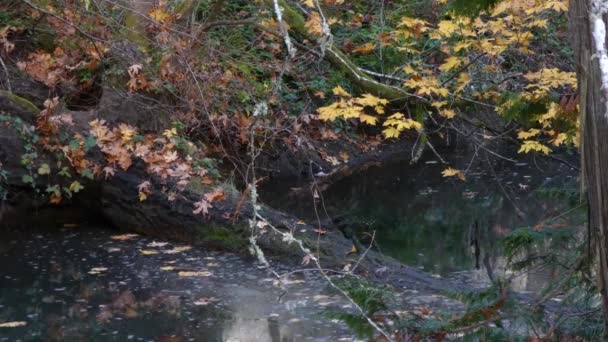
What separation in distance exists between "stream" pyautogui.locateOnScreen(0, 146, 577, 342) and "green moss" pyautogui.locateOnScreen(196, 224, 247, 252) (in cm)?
13

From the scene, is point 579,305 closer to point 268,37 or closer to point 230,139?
point 230,139

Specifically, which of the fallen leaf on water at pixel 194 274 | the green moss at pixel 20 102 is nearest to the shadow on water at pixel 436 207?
the fallen leaf on water at pixel 194 274

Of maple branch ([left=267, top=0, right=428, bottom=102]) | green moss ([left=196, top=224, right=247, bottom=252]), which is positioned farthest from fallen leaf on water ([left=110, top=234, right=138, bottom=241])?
maple branch ([left=267, top=0, right=428, bottom=102])

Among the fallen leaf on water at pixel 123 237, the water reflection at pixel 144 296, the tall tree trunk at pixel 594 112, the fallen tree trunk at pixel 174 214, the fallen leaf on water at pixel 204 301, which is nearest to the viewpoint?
the tall tree trunk at pixel 594 112

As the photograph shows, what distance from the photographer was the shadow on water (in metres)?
8.47

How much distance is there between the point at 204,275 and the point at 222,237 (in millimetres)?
835

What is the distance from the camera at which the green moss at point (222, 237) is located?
24.8 ft

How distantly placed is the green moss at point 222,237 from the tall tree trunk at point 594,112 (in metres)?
5.36

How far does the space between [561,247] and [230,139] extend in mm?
7649

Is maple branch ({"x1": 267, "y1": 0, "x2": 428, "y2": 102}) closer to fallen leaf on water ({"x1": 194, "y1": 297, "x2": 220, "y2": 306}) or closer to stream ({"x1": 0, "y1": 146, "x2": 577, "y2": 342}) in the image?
stream ({"x1": 0, "y1": 146, "x2": 577, "y2": 342})

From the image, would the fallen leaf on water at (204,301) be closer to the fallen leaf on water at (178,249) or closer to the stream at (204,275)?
the stream at (204,275)

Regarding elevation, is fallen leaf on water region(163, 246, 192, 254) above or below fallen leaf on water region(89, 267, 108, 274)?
above

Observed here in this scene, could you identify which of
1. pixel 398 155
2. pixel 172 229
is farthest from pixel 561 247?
pixel 398 155

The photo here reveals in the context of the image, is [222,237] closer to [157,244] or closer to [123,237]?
[157,244]
